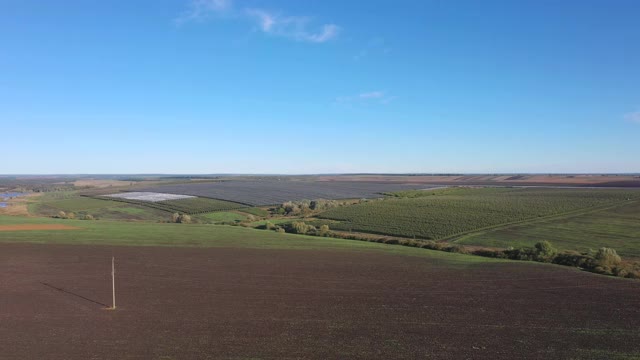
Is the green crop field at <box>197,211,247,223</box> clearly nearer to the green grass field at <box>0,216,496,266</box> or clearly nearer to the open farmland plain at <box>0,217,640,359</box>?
the green grass field at <box>0,216,496,266</box>

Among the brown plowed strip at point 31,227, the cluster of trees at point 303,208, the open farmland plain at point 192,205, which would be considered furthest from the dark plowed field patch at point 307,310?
the open farmland plain at point 192,205

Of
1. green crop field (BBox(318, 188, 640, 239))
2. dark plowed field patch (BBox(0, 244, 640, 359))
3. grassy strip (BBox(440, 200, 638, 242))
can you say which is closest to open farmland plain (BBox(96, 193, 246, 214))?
green crop field (BBox(318, 188, 640, 239))

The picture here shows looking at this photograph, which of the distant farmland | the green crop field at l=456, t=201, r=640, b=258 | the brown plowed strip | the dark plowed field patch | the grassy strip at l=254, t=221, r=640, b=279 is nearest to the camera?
the dark plowed field patch

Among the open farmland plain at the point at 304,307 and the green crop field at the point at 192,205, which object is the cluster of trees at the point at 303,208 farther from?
the open farmland plain at the point at 304,307

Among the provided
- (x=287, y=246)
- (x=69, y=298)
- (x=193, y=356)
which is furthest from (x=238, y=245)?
(x=193, y=356)

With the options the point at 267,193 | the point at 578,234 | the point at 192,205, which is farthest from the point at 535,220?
the point at 267,193

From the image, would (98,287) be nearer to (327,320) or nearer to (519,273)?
(327,320)
